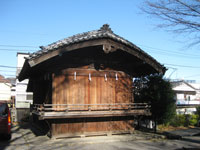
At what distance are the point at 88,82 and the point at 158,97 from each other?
5.15 metres

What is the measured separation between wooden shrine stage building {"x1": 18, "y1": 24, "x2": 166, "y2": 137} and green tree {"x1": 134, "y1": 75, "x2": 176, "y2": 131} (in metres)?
1.88

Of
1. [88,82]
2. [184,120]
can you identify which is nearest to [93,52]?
[88,82]

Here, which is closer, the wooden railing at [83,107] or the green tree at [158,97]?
the wooden railing at [83,107]

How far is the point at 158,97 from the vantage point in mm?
12883

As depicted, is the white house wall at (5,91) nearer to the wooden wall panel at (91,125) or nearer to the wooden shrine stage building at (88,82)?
the wooden shrine stage building at (88,82)

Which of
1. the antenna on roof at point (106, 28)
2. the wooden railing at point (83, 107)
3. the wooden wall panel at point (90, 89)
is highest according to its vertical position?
the antenna on roof at point (106, 28)

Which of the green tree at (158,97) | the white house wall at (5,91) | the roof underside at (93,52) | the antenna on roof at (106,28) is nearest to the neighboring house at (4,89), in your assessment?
the white house wall at (5,91)

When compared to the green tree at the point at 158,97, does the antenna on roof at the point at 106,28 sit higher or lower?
higher

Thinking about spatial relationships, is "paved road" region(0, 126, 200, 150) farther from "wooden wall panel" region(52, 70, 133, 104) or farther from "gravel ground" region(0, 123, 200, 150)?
"wooden wall panel" region(52, 70, 133, 104)

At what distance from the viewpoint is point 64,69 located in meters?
10.0

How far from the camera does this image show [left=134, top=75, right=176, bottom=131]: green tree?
42.9 ft

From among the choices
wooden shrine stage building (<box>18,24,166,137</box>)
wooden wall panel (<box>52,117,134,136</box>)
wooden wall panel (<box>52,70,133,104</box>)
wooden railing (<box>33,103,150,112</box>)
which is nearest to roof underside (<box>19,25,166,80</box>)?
wooden shrine stage building (<box>18,24,166,137</box>)

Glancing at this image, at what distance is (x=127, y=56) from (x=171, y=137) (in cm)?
516

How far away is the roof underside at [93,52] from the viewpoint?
9211 millimetres
